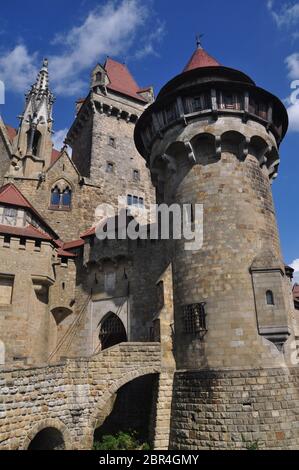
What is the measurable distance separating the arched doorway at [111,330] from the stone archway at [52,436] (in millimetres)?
7958

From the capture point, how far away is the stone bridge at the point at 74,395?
9.64 m

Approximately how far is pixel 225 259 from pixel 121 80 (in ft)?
95.4

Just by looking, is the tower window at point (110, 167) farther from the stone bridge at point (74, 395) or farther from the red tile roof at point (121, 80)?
the stone bridge at point (74, 395)

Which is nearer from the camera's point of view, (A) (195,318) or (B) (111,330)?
(A) (195,318)

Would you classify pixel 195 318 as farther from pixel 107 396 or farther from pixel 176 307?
pixel 107 396

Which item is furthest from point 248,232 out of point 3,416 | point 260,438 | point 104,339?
point 104,339

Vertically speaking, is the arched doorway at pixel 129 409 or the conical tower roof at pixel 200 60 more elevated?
the conical tower roof at pixel 200 60

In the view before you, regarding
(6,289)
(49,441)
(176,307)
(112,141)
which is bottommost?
(49,441)

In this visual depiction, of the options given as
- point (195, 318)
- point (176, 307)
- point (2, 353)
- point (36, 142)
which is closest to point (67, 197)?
point (36, 142)

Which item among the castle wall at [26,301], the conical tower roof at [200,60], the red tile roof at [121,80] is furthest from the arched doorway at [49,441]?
the red tile roof at [121,80]

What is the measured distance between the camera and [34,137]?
28.8 metres

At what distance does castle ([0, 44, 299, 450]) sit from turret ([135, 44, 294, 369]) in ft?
0.17
